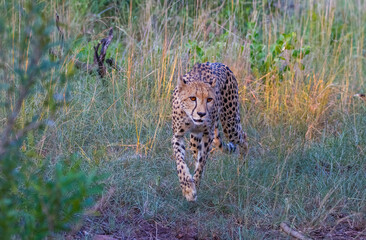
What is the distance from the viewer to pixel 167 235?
124 inches

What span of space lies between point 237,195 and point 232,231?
19.2 inches

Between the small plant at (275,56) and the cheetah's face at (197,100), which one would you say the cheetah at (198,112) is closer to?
the cheetah's face at (197,100)

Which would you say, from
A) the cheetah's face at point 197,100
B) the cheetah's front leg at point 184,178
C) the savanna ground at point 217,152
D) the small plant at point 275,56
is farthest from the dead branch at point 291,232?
the small plant at point 275,56

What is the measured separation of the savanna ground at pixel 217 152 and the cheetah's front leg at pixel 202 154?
0.35ft

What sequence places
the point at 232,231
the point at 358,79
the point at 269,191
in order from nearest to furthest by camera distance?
1. the point at 232,231
2. the point at 269,191
3. the point at 358,79

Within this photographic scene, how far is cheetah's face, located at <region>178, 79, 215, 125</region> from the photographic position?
3.63m

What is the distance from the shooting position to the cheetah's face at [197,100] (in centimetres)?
363

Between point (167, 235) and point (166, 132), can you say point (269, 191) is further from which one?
point (166, 132)

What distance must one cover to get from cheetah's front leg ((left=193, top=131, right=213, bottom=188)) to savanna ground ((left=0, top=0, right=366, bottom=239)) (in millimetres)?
106

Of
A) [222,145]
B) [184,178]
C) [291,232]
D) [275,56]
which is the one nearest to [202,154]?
[184,178]

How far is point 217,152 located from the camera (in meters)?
4.55

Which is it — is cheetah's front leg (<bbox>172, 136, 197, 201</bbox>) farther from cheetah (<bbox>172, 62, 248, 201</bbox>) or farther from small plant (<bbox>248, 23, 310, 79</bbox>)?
small plant (<bbox>248, 23, 310, 79</bbox>)

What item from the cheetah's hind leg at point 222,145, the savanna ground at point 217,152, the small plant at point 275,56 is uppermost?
the small plant at point 275,56

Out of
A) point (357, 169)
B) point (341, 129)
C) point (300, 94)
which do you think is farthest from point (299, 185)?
point (300, 94)
